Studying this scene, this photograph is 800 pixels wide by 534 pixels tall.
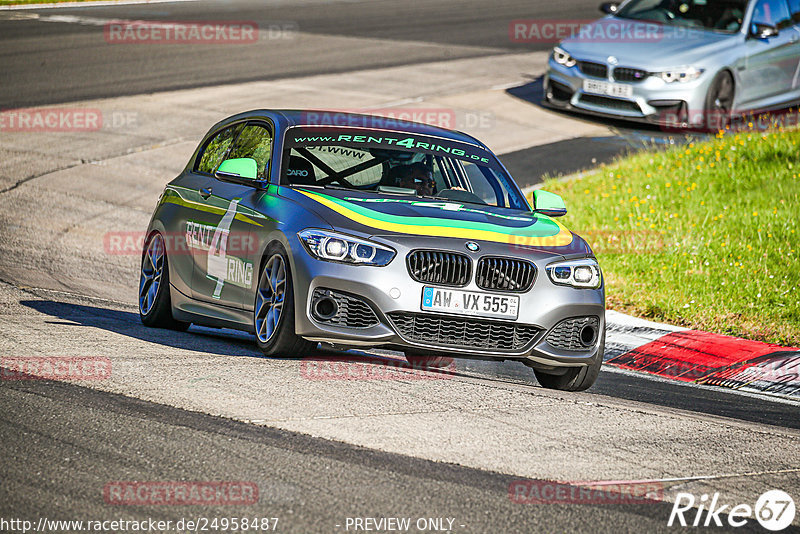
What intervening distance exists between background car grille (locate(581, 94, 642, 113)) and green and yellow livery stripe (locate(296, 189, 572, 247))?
10854 millimetres

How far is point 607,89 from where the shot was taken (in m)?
18.4

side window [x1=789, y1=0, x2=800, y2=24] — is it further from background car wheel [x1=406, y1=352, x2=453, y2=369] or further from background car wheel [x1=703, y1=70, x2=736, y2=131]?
background car wheel [x1=406, y1=352, x2=453, y2=369]

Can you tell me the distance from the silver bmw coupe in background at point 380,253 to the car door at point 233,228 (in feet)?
0.04

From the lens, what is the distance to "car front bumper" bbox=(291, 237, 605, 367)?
7199mm

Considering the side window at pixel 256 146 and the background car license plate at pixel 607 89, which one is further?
the background car license plate at pixel 607 89

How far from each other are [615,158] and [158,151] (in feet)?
20.6

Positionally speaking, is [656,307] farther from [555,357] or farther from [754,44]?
[754,44]

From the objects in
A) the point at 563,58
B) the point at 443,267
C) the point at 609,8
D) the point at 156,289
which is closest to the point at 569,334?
the point at 443,267

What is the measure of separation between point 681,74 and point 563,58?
1891 millimetres

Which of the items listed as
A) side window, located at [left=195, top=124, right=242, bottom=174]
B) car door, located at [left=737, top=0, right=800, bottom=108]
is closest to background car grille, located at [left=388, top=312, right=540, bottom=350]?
side window, located at [left=195, top=124, right=242, bottom=174]

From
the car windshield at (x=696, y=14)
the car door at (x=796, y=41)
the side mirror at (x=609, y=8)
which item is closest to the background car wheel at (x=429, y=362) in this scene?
the car windshield at (x=696, y=14)

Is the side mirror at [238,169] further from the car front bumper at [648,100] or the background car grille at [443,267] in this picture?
the car front bumper at [648,100]

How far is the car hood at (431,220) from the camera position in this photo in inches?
291

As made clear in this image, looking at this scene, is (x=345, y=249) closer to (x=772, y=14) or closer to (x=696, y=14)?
(x=696, y=14)
